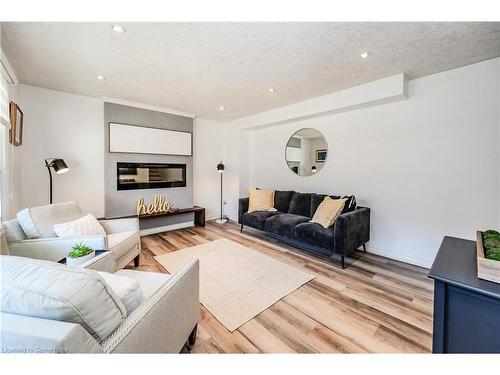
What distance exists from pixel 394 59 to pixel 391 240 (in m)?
2.28

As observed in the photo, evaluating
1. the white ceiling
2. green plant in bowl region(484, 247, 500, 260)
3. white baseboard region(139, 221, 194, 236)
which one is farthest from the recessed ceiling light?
white baseboard region(139, 221, 194, 236)

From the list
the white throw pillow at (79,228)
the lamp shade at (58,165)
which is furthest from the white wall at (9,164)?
the white throw pillow at (79,228)

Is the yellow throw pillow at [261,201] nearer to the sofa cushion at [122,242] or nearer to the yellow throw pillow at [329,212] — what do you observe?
the yellow throw pillow at [329,212]

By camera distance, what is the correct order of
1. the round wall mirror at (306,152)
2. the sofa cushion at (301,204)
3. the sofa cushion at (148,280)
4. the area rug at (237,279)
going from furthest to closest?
the round wall mirror at (306,152), the sofa cushion at (301,204), the area rug at (237,279), the sofa cushion at (148,280)

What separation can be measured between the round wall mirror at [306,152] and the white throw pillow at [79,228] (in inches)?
128

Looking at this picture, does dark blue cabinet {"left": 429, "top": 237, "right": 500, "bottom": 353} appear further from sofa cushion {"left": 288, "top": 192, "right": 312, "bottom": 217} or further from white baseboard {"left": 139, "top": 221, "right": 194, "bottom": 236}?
white baseboard {"left": 139, "top": 221, "right": 194, "bottom": 236}

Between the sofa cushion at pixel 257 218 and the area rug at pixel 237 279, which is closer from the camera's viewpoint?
the area rug at pixel 237 279

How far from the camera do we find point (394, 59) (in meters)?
2.21

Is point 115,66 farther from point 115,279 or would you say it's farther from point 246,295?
Result: point 246,295

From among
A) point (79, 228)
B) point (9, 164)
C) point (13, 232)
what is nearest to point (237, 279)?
point (79, 228)

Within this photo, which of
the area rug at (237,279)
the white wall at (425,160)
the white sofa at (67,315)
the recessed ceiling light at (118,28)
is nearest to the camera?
the white sofa at (67,315)

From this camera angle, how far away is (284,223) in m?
3.28

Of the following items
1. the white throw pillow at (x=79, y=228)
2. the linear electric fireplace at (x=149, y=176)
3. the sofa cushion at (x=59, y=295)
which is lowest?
the white throw pillow at (x=79, y=228)

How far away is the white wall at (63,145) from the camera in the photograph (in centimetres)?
302
